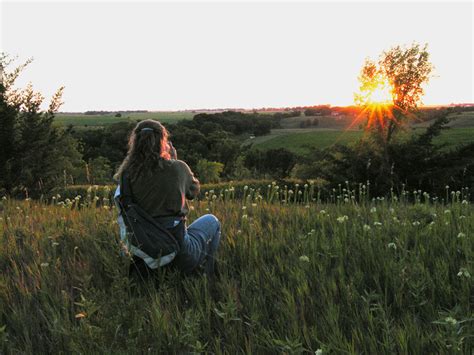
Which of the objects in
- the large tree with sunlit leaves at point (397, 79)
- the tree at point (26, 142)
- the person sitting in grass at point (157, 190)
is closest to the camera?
the person sitting in grass at point (157, 190)

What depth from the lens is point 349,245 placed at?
3777mm

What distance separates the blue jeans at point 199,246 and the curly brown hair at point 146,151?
0.47m

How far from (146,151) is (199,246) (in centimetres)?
88

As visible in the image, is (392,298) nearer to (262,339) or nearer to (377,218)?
(262,339)

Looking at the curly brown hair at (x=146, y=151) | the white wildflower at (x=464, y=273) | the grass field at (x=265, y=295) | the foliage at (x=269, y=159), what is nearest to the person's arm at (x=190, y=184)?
the curly brown hair at (x=146, y=151)

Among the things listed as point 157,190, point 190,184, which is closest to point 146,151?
point 157,190

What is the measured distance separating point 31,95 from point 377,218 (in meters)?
12.7

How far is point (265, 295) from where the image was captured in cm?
298

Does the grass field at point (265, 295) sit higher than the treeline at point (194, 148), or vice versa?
the grass field at point (265, 295)

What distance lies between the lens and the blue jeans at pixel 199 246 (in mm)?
3500

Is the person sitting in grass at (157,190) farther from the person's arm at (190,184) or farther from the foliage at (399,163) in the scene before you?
the foliage at (399,163)

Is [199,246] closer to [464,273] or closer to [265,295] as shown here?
[265,295]

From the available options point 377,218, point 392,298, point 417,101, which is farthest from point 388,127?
point 392,298

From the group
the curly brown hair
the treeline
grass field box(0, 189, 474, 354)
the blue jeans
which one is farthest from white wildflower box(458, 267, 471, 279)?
the treeline
